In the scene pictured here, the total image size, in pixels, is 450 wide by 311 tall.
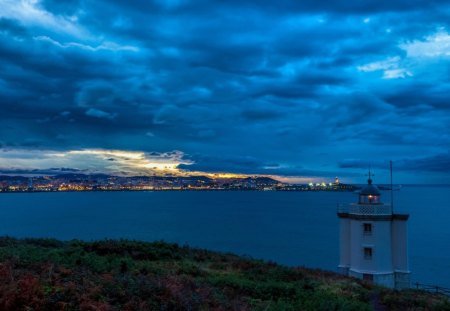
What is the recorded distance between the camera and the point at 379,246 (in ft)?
99.2

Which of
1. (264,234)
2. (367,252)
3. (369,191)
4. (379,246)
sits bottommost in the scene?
(264,234)

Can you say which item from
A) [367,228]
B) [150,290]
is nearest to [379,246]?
[367,228]

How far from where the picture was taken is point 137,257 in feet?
64.1

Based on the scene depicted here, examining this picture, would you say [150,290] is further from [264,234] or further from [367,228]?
[264,234]

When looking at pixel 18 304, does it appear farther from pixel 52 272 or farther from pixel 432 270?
pixel 432 270

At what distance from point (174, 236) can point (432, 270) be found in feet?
154

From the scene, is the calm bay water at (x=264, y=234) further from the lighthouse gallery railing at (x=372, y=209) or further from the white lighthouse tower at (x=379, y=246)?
the lighthouse gallery railing at (x=372, y=209)

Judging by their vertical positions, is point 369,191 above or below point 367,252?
above

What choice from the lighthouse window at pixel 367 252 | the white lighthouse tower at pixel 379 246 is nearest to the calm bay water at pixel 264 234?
the white lighthouse tower at pixel 379 246

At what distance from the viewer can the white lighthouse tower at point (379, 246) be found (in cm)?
3028

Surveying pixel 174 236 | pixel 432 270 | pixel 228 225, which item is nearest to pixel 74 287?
pixel 432 270

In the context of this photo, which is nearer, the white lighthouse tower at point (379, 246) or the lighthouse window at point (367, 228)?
the white lighthouse tower at point (379, 246)

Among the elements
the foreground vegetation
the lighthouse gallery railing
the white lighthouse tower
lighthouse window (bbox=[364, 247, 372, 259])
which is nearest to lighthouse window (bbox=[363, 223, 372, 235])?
the white lighthouse tower

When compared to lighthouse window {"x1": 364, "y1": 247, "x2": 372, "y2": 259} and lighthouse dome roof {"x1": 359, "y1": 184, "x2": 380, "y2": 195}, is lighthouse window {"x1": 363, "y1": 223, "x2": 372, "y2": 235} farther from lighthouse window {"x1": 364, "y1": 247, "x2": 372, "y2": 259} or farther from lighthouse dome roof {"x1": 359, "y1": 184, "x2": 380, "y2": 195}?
lighthouse dome roof {"x1": 359, "y1": 184, "x2": 380, "y2": 195}
